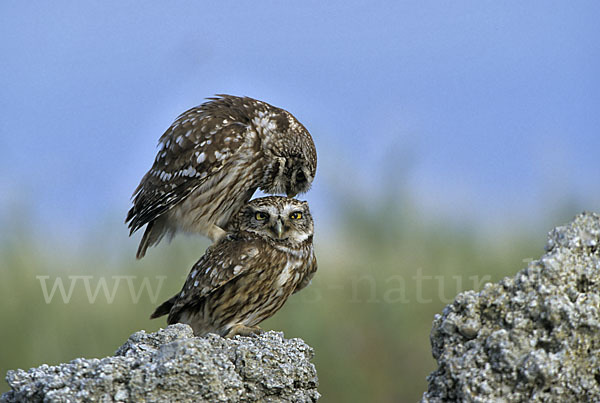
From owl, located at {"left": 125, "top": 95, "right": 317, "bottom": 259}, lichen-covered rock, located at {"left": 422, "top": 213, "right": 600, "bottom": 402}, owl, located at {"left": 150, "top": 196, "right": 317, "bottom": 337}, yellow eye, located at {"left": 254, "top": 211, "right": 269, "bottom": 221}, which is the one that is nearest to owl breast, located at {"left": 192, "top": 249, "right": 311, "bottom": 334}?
owl, located at {"left": 150, "top": 196, "right": 317, "bottom": 337}

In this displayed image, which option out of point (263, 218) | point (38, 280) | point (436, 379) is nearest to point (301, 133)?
point (263, 218)

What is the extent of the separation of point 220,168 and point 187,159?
21 centimetres

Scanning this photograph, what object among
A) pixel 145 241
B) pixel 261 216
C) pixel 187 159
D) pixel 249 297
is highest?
pixel 187 159

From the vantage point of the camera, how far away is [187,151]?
4.22 metres

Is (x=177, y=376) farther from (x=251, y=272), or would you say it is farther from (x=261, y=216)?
(x=261, y=216)

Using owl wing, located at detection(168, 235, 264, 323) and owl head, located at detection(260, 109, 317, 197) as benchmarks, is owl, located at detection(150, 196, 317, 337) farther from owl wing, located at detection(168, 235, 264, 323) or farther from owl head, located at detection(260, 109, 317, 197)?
owl head, located at detection(260, 109, 317, 197)

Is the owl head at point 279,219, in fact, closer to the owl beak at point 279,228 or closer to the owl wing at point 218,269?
the owl beak at point 279,228

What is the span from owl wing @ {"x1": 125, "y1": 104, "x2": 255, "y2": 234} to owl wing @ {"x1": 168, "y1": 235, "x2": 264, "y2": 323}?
1.67ft

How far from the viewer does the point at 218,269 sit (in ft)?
12.3

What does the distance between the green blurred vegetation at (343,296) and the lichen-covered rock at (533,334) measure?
289cm

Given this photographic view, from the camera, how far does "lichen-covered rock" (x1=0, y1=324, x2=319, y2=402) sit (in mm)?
2461

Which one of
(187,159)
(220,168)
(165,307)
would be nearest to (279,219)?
(220,168)

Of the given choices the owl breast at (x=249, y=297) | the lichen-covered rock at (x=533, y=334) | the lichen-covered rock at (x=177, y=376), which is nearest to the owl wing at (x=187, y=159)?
the owl breast at (x=249, y=297)

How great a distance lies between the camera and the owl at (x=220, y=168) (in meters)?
4.18
